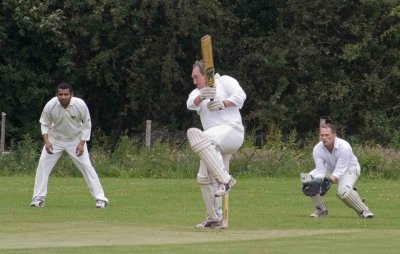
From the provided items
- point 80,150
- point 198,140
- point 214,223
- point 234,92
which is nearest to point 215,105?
point 234,92

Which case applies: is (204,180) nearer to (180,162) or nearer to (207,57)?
(207,57)

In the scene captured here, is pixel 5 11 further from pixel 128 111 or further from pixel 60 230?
pixel 60 230

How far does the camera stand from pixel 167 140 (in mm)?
33406

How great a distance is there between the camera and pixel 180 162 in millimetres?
29703

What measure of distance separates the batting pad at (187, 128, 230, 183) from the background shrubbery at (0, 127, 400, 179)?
14932mm

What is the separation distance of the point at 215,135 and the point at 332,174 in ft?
10.0

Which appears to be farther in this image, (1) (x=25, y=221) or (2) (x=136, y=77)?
(2) (x=136, y=77)

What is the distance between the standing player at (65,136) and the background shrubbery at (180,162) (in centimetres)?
1015

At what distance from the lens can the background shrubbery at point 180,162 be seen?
96.9ft

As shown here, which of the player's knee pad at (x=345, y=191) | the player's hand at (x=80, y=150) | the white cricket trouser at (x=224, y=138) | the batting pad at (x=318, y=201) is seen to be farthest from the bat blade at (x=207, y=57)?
the player's hand at (x=80, y=150)

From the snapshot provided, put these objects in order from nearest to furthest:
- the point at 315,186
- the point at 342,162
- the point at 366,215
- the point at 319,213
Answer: the point at 315,186, the point at 342,162, the point at 366,215, the point at 319,213

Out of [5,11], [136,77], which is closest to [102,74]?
[136,77]

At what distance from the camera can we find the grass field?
12484 millimetres

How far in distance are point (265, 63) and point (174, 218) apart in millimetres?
26724
